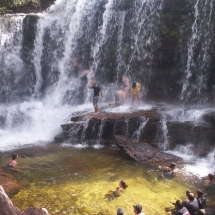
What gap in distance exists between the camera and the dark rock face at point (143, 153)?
11391mm

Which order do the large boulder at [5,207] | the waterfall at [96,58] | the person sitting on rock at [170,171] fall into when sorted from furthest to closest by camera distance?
the waterfall at [96,58]
the person sitting on rock at [170,171]
the large boulder at [5,207]

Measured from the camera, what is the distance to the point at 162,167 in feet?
35.0

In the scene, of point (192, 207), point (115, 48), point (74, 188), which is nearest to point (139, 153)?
point (74, 188)

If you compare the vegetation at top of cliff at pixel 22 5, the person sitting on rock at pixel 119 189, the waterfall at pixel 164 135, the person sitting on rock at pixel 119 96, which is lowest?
the person sitting on rock at pixel 119 189

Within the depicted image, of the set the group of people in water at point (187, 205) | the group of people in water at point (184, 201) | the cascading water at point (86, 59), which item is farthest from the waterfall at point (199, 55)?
the group of people in water at point (187, 205)

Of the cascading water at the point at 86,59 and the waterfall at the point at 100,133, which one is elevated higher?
the cascading water at the point at 86,59

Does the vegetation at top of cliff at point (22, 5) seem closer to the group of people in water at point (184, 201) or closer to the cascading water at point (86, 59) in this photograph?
the cascading water at point (86, 59)

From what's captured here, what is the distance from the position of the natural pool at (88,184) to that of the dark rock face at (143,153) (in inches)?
15.8

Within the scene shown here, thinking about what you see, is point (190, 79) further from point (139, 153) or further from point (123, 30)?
point (139, 153)

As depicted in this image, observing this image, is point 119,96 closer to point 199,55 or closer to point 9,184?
point 199,55

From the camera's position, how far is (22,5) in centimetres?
2314

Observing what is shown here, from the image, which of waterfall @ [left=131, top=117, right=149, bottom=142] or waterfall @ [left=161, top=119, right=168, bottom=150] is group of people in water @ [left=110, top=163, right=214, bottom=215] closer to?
waterfall @ [left=161, top=119, right=168, bottom=150]

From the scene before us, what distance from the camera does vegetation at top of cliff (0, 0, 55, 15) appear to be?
2064cm

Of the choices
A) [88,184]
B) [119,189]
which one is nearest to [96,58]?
[88,184]
